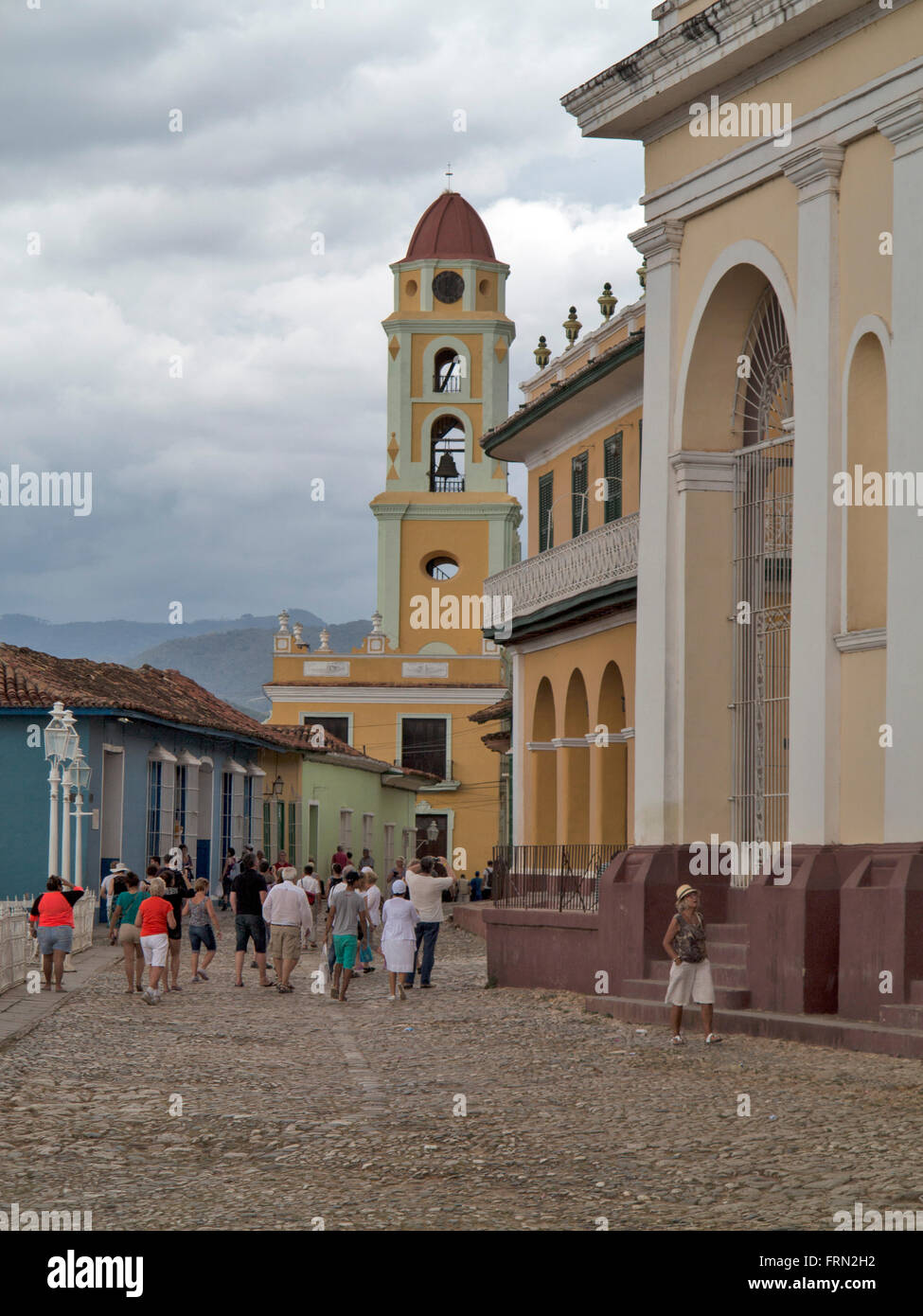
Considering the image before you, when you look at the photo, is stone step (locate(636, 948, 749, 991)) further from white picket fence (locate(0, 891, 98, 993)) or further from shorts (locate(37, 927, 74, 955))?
white picket fence (locate(0, 891, 98, 993))

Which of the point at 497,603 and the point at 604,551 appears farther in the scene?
the point at 497,603

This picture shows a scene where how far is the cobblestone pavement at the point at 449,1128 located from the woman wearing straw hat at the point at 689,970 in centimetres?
24

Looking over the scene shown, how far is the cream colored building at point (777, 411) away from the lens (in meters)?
14.2

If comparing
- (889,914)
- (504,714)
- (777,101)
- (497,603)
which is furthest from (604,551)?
(504,714)

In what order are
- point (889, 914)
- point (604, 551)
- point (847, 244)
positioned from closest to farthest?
point (889, 914) < point (847, 244) < point (604, 551)

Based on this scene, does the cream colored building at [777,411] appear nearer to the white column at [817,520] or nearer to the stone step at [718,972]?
the white column at [817,520]

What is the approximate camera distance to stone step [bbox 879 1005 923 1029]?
Answer: 12.9 meters

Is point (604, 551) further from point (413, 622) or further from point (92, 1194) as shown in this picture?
point (413, 622)

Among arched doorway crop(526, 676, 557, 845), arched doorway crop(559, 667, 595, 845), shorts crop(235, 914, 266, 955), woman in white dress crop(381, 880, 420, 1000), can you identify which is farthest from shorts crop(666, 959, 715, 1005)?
arched doorway crop(526, 676, 557, 845)

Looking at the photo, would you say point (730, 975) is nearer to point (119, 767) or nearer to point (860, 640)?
point (860, 640)

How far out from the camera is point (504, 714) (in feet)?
128

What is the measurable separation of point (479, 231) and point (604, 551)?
41.2 meters

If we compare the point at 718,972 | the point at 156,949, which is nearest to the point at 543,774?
the point at 156,949
